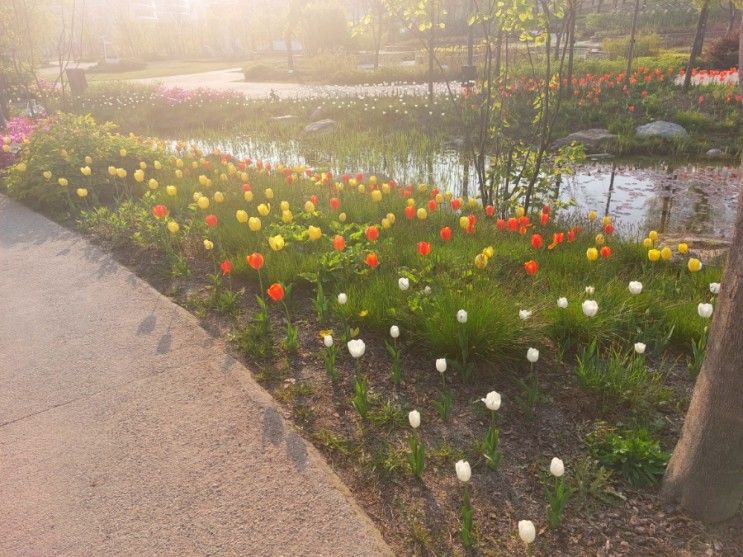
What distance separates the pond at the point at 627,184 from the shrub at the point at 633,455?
12.5 feet

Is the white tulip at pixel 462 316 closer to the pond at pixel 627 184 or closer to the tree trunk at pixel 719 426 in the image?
the tree trunk at pixel 719 426

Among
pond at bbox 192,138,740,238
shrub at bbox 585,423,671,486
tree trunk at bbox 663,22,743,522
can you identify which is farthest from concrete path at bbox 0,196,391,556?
pond at bbox 192,138,740,238

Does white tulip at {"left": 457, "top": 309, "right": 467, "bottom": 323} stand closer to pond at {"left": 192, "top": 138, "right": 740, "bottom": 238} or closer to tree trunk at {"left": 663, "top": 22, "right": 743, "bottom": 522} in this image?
tree trunk at {"left": 663, "top": 22, "right": 743, "bottom": 522}

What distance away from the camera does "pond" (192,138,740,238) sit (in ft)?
22.0

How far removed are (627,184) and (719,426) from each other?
718 cm

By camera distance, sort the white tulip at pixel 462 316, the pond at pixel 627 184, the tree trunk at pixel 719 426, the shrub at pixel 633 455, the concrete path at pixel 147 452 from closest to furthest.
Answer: the tree trunk at pixel 719 426
the concrete path at pixel 147 452
the shrub at pixel 633 455
the white tulip at pixel 462 316
the pond at pixel 627 184

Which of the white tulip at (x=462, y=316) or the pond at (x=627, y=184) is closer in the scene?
the white tulip at (x=462, y=316)

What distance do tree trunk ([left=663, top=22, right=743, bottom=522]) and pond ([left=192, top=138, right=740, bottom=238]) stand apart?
160 inches

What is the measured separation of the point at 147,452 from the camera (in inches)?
104

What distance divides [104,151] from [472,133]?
6976mm

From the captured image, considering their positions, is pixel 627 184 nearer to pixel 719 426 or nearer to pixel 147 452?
pixel 719 426

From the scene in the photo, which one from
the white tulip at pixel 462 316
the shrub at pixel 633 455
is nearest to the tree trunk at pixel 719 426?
the shrub at pixel 633 455

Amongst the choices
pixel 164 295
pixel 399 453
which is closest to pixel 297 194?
pixel 164 295

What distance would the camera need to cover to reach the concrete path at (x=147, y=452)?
2197 mm
